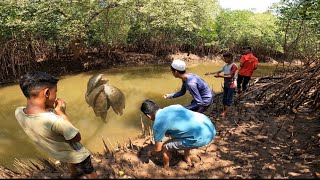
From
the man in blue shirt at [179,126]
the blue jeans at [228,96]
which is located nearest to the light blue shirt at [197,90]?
the man in blue shirt at [179,126]

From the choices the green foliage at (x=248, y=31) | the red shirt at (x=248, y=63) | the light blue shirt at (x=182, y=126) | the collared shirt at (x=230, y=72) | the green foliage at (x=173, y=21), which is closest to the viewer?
the light blue shirt at (x=182, y=126)

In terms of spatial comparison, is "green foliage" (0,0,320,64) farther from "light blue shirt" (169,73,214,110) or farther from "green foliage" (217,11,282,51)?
"light blue shirt" (169,73,214,110)

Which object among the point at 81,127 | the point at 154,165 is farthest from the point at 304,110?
the point at 81,127

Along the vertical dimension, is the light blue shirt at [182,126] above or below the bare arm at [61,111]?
below

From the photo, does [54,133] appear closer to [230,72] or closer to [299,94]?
[230,72]

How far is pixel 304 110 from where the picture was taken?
5.82 m

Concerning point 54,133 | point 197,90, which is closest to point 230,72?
point 197,90

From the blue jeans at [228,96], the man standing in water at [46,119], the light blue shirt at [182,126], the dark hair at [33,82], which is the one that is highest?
the dark hair at [33,82]

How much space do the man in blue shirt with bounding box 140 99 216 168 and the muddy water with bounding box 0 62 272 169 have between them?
7.10ft

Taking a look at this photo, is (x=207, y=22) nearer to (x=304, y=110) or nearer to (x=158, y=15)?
(x=158, y=15)

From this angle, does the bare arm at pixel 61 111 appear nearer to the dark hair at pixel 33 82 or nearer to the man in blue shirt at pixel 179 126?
the dark hair at pixel 33 82

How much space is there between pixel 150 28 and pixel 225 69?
37.1 ft

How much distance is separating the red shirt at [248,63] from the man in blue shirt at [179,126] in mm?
3511

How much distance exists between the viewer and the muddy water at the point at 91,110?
625 centimetres
